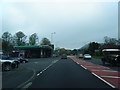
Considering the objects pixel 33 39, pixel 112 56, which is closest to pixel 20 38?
pixel 33 39

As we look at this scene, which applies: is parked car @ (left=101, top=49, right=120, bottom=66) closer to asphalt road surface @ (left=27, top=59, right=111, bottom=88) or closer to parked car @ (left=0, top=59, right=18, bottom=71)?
asphalt road surface @ (left=27, top=59, right=111, bottom=88)

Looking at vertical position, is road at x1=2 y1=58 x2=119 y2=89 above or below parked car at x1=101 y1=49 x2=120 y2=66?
below

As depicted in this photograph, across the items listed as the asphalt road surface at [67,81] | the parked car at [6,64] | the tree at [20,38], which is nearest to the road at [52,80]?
the asphalt road surface at [67,81]

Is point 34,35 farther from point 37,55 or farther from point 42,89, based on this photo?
point 42,89

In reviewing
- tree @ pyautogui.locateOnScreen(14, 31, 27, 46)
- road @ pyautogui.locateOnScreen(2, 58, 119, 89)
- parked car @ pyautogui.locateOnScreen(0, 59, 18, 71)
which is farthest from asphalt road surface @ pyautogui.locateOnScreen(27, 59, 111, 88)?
tree @ pyautogui.locateOnScreen(14, 31, 27, 46)

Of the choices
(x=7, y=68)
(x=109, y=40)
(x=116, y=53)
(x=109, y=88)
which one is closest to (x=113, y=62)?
(x=116, y=53)

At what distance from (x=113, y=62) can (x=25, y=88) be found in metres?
17.1

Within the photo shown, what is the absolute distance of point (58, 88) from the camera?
29.5 feet

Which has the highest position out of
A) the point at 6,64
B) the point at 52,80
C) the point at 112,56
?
the point at 112,56

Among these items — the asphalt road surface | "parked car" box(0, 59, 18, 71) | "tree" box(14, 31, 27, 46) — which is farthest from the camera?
"tree" box(14, 31, 27, 46)

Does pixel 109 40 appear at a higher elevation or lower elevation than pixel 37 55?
higher

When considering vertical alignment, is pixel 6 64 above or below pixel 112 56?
below

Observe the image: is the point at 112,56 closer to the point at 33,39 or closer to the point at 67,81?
the point at 67,81

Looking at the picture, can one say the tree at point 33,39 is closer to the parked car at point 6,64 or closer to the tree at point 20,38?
the tree at point 20,38
